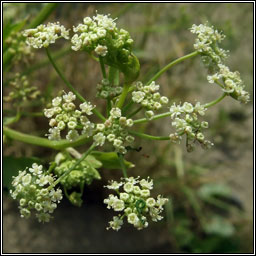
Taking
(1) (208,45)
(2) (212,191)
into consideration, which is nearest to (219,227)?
(2) (212,191)

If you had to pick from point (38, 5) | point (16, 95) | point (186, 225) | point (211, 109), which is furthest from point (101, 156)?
point (211, 109)

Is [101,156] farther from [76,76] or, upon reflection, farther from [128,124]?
[76,76]

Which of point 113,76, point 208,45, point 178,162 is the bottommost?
point 178,162

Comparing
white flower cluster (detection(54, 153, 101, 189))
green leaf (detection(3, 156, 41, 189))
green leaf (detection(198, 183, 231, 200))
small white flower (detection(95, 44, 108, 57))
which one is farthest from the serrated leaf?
green leaf (detection(198, 183, 231, 200))

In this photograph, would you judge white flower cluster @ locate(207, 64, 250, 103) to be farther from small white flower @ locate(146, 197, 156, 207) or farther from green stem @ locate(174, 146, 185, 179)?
green stem @ locate(174, 146, 185, 179)

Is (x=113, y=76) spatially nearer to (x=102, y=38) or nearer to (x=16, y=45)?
(x=102, y=38)
